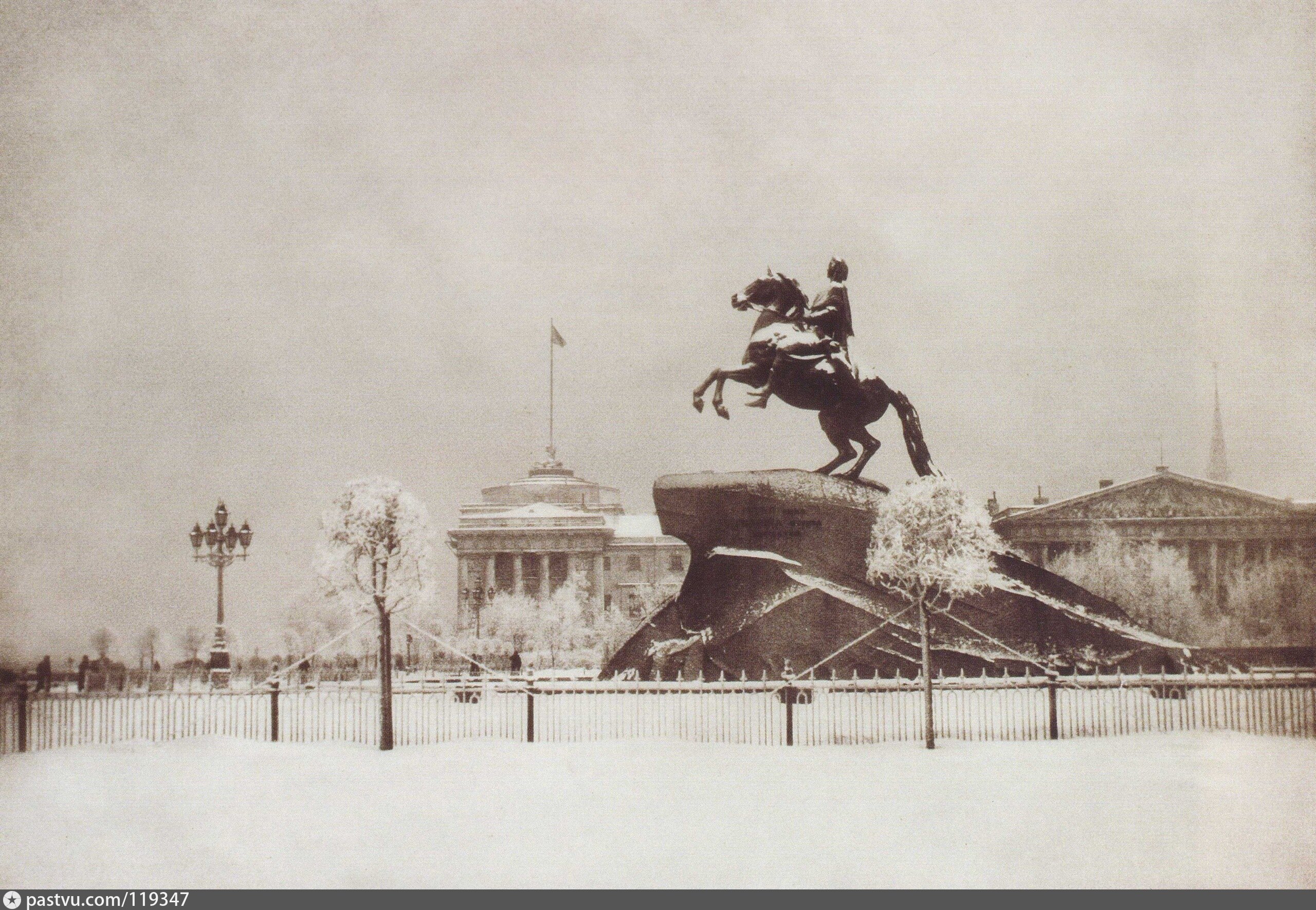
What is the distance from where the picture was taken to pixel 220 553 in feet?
57.0

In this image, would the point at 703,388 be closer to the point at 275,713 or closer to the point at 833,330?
the point at 833,330

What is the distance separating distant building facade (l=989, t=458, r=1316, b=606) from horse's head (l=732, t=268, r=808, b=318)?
8.41 m

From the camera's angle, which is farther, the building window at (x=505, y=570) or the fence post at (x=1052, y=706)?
the building window at (x=505, y=570)

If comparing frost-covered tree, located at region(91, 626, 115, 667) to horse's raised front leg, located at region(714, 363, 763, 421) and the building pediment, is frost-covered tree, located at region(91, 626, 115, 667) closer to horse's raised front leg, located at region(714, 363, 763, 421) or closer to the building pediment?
horse's raised front leg, located at region(714, 363, 763, 421)

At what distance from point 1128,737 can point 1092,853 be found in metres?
3.94

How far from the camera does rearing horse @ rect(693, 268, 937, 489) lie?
51.2ft

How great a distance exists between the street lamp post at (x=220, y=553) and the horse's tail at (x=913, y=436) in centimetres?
989

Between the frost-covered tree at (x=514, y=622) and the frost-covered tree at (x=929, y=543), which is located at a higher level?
the frost-covered tree at (x=929, y=543)

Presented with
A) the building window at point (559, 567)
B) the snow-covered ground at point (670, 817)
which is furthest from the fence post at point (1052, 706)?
the building window at point (559, 567)

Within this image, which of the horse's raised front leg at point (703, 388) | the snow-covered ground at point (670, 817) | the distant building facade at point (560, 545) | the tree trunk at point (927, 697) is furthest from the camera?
the distant building facade at point (560, 545)

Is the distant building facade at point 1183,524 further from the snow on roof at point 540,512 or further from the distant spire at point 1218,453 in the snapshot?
the snow on roof at point 540,512

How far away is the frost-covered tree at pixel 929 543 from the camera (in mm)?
13500

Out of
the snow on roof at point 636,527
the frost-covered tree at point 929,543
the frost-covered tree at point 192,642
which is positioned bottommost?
the frost-covered tree at point 192,642
